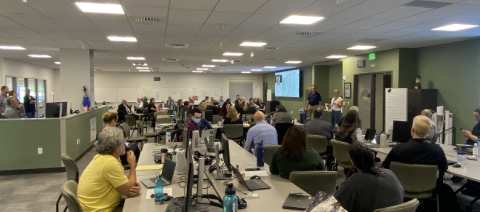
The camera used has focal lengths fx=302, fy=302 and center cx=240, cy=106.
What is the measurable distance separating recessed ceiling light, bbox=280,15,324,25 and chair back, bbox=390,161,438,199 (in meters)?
2.68

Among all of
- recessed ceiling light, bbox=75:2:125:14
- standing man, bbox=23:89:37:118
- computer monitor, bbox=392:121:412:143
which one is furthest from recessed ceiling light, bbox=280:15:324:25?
standing man, bbox=23:89:37:118

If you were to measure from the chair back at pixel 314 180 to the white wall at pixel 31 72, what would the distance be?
1200 centimetres

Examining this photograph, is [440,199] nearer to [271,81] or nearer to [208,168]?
[208,168]

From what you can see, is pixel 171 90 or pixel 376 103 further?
pixel 171 90

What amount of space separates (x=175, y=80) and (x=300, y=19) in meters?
15.5

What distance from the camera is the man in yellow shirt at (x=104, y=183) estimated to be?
94.7 inches

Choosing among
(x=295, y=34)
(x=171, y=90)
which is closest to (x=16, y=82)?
(x=171, y=90)

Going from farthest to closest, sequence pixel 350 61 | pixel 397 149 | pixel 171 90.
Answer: pixel 171 90 → pixel 350 61 → pixel 397 149

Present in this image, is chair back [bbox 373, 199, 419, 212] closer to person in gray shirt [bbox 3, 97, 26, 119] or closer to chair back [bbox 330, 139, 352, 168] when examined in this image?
chair back [bbox 330, 139, 352, 168]

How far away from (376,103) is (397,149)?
272 inches

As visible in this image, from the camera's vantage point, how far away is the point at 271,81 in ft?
64.2

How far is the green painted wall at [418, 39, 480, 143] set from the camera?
693cm

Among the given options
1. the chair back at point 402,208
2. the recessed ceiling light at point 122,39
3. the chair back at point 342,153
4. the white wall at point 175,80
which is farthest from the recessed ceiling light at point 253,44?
the white wall at point 175,80

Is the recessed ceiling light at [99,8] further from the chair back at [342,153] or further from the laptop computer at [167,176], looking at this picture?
the chair back at [342,153]
